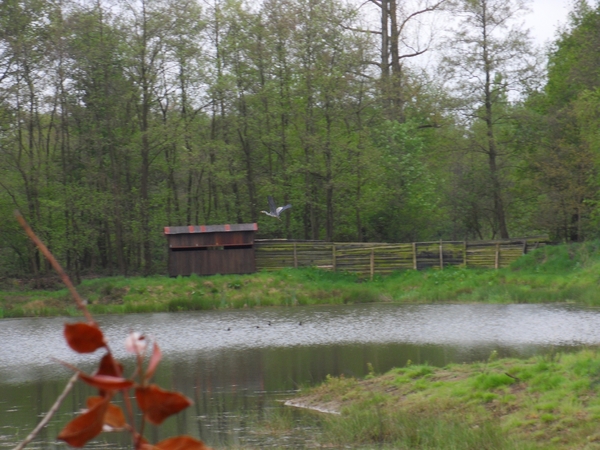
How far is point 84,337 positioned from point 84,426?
5.8 inches

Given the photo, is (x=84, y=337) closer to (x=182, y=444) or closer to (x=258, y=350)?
(x=182, y=444)

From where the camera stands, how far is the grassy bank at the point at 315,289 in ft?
87.1

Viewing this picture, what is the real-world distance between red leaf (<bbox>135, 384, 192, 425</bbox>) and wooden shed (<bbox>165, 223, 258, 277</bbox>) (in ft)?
101

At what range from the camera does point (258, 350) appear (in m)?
18.3

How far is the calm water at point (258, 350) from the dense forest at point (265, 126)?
10.7 m

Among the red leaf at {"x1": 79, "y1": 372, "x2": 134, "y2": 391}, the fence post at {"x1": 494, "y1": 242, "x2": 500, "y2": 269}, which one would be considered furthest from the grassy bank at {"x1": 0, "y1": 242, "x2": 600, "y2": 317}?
the red leaf at {"x1": 79, "y1": 372, "x2": 134, "y2": 391}

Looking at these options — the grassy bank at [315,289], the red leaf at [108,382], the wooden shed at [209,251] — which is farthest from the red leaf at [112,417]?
the wooden shed at [209,251]

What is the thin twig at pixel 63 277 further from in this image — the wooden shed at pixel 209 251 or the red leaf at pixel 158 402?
the wooden shed at pixel 209 251

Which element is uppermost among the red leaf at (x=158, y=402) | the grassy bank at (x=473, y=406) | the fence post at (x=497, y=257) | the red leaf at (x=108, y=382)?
the red leaf at (x=108, y=382)

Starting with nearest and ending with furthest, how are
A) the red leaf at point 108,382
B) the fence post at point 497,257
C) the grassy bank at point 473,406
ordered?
the red leaf at point 108,382, the grassy bank at point 473,406, the fence post at point 497,257

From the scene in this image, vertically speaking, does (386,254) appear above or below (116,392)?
below

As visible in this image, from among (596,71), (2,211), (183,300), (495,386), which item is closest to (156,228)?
(2,211)

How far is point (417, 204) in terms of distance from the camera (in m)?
35.3

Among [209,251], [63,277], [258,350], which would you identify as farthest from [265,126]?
[63,277]
